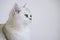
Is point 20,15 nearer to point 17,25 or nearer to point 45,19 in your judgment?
point 17,25

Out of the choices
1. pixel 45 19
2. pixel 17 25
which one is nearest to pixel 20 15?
pixel 17 25

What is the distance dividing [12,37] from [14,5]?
377mm

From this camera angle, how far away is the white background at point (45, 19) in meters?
1.47

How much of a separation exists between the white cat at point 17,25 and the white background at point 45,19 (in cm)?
17

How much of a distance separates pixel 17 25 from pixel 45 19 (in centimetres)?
58

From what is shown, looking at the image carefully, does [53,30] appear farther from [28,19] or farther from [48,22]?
[28,19]

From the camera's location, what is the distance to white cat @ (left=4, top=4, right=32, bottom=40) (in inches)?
44.5

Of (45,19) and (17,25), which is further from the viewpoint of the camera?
(45,19)

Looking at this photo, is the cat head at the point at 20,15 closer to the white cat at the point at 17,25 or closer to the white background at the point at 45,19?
the white cat at the point at 17,25

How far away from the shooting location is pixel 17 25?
1165 millimetres

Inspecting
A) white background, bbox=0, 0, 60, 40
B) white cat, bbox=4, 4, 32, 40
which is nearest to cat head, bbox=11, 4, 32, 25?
white cat, bbox=4, 4, 32, 40

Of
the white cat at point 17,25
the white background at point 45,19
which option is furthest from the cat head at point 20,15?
the white background at point 45,19

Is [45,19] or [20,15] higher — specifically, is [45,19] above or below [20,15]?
below

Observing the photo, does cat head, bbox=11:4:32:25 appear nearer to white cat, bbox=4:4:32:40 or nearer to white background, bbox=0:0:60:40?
white cat, bbox=4:4:32:40
